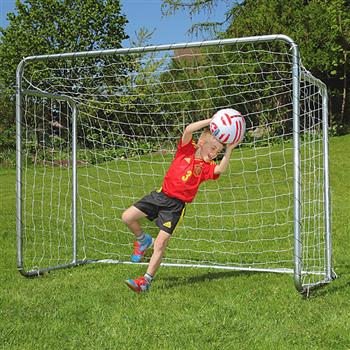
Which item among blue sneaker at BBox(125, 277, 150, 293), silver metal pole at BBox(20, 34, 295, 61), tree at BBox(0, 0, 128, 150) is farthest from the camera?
tree at BBox(0, 0, 128, 150)

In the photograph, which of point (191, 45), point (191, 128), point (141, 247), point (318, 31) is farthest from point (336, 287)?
point (318, 31)

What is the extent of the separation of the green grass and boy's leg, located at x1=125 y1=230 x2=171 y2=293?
81 mm

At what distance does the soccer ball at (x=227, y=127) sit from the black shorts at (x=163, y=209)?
2.37ft

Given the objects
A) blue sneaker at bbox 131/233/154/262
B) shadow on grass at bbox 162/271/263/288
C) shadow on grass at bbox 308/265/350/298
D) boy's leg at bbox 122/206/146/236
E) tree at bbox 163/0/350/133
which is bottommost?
shadow on grass at bbox 162/271/263/288

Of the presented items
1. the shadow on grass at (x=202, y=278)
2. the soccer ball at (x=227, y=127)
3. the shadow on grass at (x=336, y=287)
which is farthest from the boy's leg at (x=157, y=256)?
the shadow on grass at (x=336, y=287)

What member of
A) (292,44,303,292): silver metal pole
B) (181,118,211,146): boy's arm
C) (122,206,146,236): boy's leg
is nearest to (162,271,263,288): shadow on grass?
(122,206,146,236): boy's leg

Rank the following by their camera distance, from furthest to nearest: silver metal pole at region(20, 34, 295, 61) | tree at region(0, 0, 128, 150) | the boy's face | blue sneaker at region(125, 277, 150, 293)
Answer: tree at region(0, 0, 128, 150), the boy's face, blue sneaker at region(125, 277, 150, 293), silver metal pole at region(20, 34, 295, 61)

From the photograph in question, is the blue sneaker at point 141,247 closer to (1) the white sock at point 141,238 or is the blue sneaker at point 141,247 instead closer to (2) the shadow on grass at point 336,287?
(1) the white sock at point 141,238

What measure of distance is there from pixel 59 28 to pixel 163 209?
24491mm

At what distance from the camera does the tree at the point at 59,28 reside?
2742 cm

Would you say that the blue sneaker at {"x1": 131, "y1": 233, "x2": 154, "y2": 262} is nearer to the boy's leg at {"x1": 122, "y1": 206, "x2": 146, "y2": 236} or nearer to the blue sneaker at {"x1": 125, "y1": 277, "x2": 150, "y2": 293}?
the boy's leg at {"x1": 122, "y1": 206, "x2": 146, "y2": 236}

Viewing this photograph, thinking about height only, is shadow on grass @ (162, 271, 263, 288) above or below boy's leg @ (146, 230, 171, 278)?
below

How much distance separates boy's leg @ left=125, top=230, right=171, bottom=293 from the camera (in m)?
4.67

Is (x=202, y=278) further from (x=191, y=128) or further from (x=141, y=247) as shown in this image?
(x=191, y=128)
